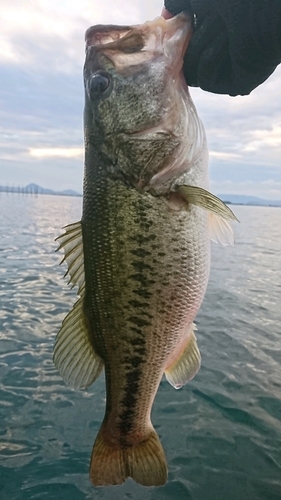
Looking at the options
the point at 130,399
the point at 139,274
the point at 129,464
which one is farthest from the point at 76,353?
the point at 129,464

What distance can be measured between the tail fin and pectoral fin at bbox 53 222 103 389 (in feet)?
1.66

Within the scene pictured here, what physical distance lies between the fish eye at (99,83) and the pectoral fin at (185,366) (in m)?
1.65

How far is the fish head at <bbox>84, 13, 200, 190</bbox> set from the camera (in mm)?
2424

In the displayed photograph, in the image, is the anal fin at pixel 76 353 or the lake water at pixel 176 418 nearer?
the anal fin at pixel 76 353

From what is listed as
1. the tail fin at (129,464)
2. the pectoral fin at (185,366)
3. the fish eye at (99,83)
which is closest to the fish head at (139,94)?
the fish eye at (99,83)

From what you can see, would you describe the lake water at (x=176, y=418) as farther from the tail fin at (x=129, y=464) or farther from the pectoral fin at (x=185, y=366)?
the pectoral fin at (x=185, y=366)

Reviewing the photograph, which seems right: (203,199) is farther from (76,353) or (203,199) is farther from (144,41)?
(76,353)

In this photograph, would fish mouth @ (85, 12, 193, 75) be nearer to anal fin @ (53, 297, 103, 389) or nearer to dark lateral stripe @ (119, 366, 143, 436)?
anal fin @ (53, 297, 103, 389)

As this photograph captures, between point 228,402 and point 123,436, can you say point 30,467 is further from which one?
point 228,402

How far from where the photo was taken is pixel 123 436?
2.91 meters

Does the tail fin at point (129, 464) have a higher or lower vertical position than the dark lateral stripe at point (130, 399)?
lower

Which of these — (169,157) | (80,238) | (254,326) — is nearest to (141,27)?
(169,157)

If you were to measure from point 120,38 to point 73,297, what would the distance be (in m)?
10.5

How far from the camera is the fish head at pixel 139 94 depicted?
2.42 meters
